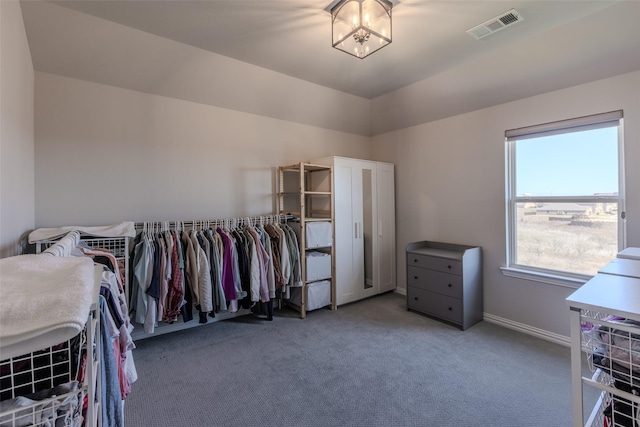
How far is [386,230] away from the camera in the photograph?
4109mm

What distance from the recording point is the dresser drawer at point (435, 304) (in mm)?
3025

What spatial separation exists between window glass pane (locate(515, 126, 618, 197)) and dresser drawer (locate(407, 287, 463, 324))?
1414 mm

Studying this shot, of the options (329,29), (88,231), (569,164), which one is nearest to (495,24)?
(329,29)

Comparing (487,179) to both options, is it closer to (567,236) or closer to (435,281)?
(567,236)

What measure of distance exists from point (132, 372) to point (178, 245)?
1.30 m

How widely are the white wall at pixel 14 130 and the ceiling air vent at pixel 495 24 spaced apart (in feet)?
10.3

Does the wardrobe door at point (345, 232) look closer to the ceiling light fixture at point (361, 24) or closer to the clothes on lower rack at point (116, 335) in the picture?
the ceiling light fixture at point (361, 24)

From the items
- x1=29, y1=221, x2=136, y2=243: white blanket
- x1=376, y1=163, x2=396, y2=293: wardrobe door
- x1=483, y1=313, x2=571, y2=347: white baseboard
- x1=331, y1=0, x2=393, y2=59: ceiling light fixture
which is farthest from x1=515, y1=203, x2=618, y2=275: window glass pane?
x1=29, y1=221, x2=136, y2=243: white blanket

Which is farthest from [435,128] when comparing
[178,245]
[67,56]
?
[67,56]

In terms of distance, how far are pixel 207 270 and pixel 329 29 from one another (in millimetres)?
2437

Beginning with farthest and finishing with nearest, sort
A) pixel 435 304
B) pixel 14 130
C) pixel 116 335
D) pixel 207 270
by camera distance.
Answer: pixel 435 304 < pixel 207 270 < pixel 14 130 < pixel 116 335

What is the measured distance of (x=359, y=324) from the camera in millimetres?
3129

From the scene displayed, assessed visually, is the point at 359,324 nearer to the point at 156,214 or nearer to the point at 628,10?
the point at 156,214

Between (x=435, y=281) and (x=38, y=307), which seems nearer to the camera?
(x=38, y=307)
